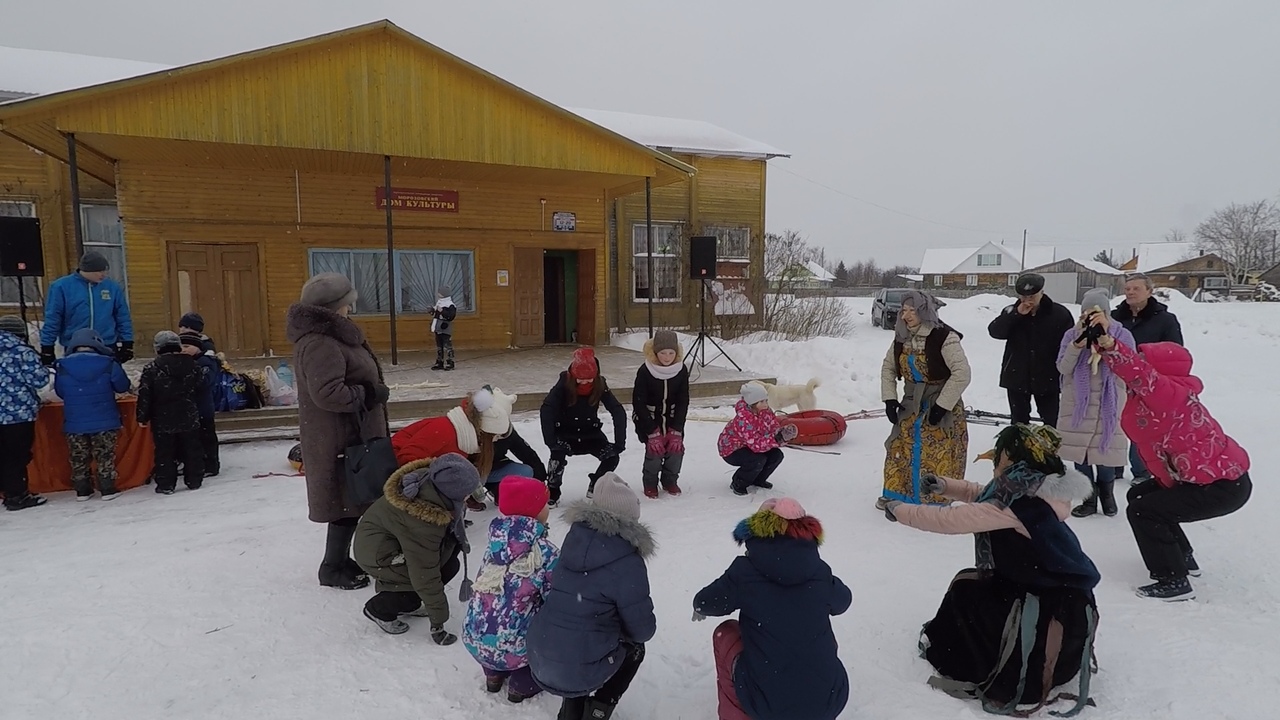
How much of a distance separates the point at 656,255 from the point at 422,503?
563 inches

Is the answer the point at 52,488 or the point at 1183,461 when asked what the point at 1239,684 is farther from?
the point at 52,488

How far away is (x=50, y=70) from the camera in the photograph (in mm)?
13734

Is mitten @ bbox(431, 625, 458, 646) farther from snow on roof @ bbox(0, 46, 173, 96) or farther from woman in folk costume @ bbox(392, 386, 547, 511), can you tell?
snow on roof @ bbox(0, 46, 173, 96)

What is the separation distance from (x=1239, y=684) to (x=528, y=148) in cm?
999

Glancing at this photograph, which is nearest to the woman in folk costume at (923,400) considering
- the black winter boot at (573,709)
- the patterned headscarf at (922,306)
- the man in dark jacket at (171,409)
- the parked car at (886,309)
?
the patterned headscarf at (922,306)

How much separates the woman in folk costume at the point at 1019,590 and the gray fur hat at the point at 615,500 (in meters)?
1.18

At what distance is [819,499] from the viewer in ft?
17.0

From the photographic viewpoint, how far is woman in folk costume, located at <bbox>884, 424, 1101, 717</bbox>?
256 centimetres

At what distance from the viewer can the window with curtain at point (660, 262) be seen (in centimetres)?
1667

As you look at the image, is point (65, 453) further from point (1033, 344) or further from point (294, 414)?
point (1033, 344)

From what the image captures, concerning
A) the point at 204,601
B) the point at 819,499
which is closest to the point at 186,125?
the point at 204,601

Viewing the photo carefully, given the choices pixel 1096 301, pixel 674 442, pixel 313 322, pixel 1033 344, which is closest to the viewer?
pixel 313 322

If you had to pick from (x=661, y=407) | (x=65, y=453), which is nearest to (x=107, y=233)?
(x=65, y=453)

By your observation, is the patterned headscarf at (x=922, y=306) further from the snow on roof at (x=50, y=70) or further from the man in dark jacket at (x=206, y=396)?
the snow on roof at (x=50, y=70)
